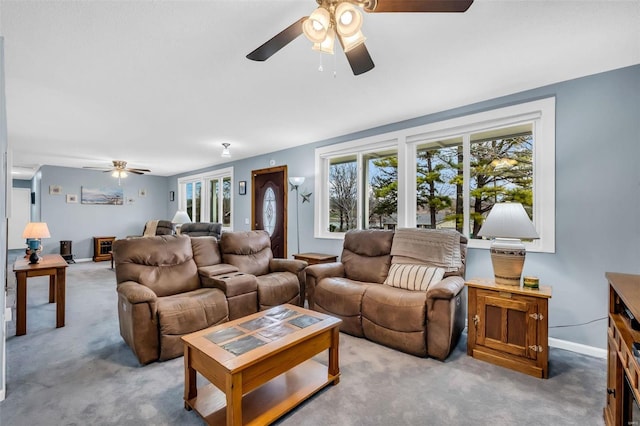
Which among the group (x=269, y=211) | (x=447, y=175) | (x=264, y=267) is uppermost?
(x=447, y=175)

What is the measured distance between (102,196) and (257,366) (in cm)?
826

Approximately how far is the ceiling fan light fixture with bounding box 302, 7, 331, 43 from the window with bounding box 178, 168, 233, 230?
5.32 metres

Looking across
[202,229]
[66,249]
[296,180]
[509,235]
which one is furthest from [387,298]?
[66,249]

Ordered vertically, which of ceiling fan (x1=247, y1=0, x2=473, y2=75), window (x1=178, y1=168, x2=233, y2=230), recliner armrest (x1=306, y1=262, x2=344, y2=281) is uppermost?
ceiling fan (x1=247, y1=0, x2=473, y2=75)

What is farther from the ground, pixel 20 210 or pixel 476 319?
pixel 20 210

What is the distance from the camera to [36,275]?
3047 mm

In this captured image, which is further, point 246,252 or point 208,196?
point 208,196

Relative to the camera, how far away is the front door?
Result: 529cm

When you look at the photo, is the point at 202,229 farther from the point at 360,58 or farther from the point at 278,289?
the point at 360,58

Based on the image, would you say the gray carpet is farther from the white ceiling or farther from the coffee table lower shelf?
the white ceiling

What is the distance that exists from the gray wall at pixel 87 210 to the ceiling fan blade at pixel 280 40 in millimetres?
7962

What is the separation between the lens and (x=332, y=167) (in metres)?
4.73

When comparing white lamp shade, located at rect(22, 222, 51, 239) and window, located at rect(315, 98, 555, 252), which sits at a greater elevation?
window, located at rect(315, 98, 555, 252)

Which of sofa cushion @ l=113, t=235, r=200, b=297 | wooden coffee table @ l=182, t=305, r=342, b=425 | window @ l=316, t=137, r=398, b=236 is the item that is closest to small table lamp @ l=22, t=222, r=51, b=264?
sofa cushion @ l=113, t=235, r=200, b=297
